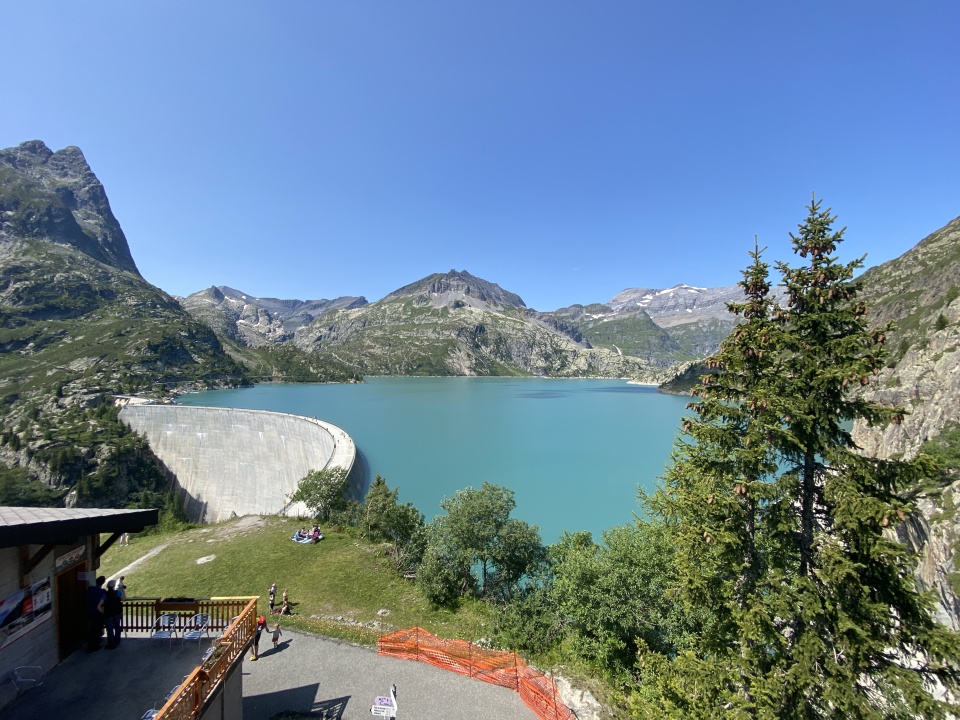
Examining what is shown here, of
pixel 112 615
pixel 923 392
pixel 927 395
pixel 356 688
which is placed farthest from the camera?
pixel 923 392

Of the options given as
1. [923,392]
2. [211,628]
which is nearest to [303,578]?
[211,628]

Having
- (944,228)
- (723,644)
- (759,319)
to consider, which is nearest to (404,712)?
(723,644)

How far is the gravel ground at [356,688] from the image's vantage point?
11469mm

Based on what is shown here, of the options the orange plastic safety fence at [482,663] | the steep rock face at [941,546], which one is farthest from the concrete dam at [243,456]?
the steep rock face at [941,546]

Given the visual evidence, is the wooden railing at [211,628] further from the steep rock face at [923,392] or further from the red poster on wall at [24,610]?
the steep rock face at [923,392]

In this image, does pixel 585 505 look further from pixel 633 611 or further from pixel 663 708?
pixel 663 708

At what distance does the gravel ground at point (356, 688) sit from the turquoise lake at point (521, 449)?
28.8ft

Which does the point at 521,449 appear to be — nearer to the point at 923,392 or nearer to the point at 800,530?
the point at 923,392

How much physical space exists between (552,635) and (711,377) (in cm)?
1224

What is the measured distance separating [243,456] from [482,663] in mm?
55819

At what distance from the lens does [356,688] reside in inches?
487

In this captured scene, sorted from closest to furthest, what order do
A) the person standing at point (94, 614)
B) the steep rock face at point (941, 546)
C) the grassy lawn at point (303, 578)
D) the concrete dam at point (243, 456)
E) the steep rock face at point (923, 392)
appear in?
the person standing at point (94, 614) < the grassy lawn at point (303, 578) < the steep rock face at point (941, 546) < the steep rock face at point (923, 392) < the concrete dam at point (243, 456)

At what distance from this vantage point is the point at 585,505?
48344mm

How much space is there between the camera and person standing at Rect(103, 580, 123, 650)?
8.63 metres
